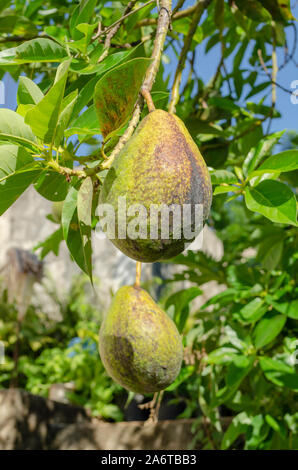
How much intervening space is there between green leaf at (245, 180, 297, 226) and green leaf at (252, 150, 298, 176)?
0.05ft

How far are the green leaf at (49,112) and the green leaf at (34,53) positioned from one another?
16cm

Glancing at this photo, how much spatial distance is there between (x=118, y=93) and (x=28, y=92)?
0.11m

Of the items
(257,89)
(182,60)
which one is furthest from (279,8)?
(182,60)

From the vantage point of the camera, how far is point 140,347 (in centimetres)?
46

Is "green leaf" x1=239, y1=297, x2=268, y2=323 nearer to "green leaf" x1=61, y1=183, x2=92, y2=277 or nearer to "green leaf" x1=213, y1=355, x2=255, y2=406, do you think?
"green leaf" x1=213, y1=355, x2=255, y2=406

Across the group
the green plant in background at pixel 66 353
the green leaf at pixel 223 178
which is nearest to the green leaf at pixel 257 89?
the green leaf at pixel 223 178

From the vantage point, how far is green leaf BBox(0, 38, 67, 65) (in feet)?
1.57

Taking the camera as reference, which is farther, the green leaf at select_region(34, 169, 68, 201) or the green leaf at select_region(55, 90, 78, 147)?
the green leaf at select_region(34, 169, 68, 201)

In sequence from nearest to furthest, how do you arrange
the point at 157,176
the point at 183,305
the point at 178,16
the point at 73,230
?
the point at 157,176 < the point at 73,230 < the point at 178,16 < the point at 183,305

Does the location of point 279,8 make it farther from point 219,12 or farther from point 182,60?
point 182,60

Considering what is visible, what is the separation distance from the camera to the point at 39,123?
13.9 inches

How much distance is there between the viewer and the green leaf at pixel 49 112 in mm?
329

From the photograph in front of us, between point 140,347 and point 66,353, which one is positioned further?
point 66,353

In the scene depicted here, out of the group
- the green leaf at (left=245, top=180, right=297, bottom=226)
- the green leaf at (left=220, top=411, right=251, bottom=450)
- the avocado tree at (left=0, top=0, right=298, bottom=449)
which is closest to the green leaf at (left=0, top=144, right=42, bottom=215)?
the avocado tree at (left=0, top=0, right=298, bottom=449)
